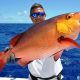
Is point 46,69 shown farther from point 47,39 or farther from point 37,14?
point 47,39

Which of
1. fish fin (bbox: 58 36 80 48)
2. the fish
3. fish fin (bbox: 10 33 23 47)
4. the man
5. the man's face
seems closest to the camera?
fish fin (bbox: 58 36 80 48)

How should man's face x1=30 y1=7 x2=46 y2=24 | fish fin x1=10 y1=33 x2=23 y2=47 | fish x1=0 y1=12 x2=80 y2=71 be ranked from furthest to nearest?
man's face x1=30 y1=7 x2=46 y2=24, fish fin x1=10 y1=33 x2=23 y2=47, fish x1=0 y1=12 x2=80 y2=71

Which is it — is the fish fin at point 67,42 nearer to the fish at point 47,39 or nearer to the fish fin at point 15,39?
the fish at point 47,39

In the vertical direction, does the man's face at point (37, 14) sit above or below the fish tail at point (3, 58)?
above

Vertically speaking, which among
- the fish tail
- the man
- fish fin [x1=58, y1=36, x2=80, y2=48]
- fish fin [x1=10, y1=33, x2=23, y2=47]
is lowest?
the man

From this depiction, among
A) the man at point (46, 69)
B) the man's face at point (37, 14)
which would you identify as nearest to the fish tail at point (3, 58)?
the man's face at point (37, 14)

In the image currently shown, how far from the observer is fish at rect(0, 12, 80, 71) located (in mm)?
2129

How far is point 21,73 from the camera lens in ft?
36.8

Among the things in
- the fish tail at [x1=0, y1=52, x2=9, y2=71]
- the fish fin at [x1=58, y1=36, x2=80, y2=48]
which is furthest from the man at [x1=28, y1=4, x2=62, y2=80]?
the fish fin at [x1=58, y1=36, x2=80, y2=48]

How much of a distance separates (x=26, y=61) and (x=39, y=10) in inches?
45.3

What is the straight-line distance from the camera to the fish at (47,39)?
213 centimetres

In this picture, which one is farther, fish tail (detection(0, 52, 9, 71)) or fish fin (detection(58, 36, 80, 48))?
fish tail (detection(0, 52, 9, 71))

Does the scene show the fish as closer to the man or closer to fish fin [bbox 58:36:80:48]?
fish fin [bbox 58:36:80:48]

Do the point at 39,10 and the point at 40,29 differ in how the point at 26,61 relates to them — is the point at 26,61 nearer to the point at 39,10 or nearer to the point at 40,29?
the point at 40,29
